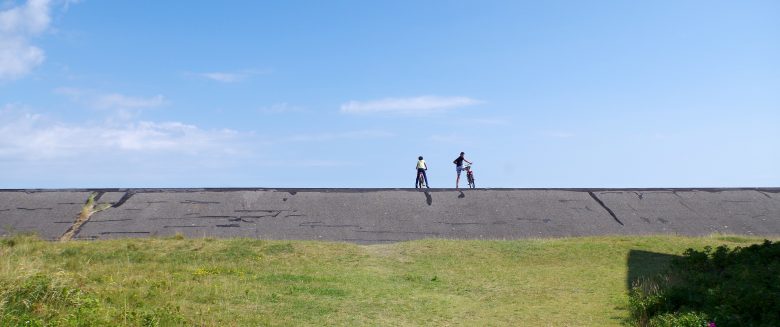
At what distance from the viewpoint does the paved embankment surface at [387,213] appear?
23875mm

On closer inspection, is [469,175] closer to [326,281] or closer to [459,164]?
[459,164]

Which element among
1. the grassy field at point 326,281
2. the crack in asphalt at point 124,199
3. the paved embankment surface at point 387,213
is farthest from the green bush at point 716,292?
the crack in asphalt at point 124,199

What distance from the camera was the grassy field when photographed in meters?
11.0

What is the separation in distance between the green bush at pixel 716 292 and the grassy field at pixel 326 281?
69 centimetres

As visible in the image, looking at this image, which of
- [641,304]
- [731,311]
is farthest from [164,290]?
[731,311]

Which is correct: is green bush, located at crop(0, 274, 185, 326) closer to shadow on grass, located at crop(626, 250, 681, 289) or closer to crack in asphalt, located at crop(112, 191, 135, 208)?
shadow on grass, located at crop(626, 250, 681, 289)

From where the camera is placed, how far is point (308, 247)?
2012 cm

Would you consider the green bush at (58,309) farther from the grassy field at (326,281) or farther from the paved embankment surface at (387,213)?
the paved embankment surface at (387,213)

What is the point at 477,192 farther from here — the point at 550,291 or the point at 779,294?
the point at 779,294

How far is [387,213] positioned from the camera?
84.0 ft

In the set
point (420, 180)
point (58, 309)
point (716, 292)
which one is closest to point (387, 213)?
point (420, 180)

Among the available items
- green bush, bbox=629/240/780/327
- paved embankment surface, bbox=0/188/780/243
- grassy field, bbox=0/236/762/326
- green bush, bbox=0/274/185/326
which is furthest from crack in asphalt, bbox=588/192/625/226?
green bush, bbox=0/274/185/326

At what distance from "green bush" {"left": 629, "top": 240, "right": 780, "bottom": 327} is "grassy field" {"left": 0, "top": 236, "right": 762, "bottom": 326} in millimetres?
693

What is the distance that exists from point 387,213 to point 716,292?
50.7 feet
